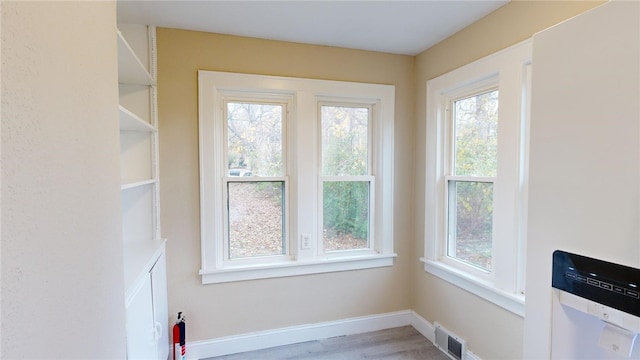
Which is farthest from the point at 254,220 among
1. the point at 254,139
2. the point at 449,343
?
the point at 449,343

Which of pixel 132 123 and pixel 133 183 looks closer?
pixel 133 183

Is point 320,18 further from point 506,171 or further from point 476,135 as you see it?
point 506,171

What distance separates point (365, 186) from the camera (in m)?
2.88

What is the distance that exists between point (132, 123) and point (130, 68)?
34 cm

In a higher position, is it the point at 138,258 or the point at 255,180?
the point at 255,180

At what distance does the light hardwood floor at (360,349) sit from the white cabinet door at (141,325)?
90 cm

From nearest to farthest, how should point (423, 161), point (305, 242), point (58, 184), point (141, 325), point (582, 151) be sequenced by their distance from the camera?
point (58, 184) < point (582, 151) < point (141, 325) < point (305, 242) < point (423, 161)

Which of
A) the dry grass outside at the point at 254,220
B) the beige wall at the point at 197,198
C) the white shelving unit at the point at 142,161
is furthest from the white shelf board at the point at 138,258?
the dry grass outside at the point at 254,220

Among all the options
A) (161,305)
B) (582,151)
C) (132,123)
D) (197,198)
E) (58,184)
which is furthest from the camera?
(197,198)

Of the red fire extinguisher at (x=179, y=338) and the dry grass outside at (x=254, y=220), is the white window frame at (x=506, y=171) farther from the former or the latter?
the red fire extinguisher at (x=179, y=338)

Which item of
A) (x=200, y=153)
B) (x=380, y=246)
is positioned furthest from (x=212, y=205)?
(x=380, y=246)

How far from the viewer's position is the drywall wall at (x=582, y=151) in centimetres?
77

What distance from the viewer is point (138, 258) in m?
1.79

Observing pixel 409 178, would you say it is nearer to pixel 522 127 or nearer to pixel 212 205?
pixel 522 127
